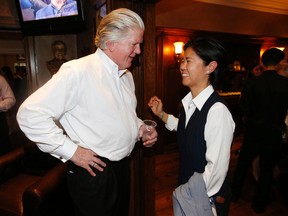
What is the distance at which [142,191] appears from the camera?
1956 millimetres

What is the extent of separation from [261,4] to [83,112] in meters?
5.26

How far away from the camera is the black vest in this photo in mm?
1248

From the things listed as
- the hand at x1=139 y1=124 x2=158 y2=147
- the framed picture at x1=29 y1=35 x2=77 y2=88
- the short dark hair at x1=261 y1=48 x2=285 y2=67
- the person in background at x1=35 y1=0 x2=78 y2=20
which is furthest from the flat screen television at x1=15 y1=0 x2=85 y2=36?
the short dark hair at x1=261 y1=48 x2=285 y2=67

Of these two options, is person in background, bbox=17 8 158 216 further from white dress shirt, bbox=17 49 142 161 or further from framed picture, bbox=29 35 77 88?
framed picture, bbox=29 35 77 88

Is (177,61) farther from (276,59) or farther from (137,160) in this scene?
(137,160)

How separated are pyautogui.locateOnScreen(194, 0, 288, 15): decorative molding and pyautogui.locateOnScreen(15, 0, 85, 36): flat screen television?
2.95m

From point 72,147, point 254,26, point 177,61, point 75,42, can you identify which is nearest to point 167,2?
point 177,61

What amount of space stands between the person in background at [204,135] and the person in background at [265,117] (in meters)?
1.25

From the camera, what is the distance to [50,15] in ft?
8.00

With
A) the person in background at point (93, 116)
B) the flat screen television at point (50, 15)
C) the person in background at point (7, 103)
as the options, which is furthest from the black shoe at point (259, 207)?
the person in background at point (7, 103)

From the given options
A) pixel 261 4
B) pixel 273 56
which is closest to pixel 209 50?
pixel 273 56

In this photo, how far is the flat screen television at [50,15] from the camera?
90.0 inches

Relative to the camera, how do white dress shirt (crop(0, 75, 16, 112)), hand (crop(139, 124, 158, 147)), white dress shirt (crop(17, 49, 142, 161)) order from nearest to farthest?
white dress shirt (crop(17, 49, 142, 161)) < hand (crop(139, 124, 158, 147)) < white dress shirt (crop(0, 75, 16, 112))

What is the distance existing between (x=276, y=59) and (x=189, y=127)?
1513mm
